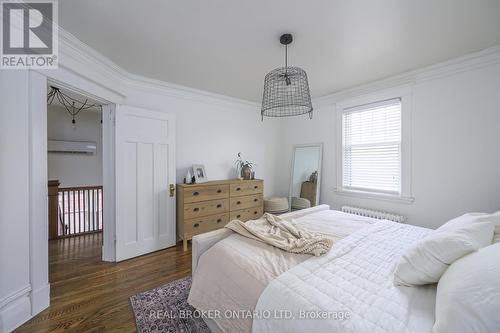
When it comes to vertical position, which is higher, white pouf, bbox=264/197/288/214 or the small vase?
the small vase

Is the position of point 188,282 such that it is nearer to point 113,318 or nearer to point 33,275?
point 113,318

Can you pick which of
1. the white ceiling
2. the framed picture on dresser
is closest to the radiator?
the white ceiling

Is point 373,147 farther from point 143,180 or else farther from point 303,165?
point 143,180

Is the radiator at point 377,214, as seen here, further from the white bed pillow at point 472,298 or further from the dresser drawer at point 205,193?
the white bed pillow at point 472,298

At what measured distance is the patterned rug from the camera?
4.96ft

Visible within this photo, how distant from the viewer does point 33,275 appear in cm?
165

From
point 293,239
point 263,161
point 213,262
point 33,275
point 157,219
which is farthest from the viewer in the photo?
point 263,161

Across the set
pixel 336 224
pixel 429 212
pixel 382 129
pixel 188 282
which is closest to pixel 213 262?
pixel 188 282

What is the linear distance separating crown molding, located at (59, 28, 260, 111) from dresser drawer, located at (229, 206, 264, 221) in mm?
1934

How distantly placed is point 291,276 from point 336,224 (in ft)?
3.62

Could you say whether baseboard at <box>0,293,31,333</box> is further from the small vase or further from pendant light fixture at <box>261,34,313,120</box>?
the small vase

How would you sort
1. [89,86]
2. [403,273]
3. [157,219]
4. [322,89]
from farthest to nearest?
[322,89] < [157,219] < [89,86] < [403,273]

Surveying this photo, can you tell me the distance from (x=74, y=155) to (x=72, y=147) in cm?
20

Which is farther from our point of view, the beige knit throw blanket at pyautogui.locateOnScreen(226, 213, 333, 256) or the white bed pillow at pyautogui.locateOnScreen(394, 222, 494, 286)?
the beige knit throw blanket at pyautogui.locateOnScreen(226, 213, 333, 256)
